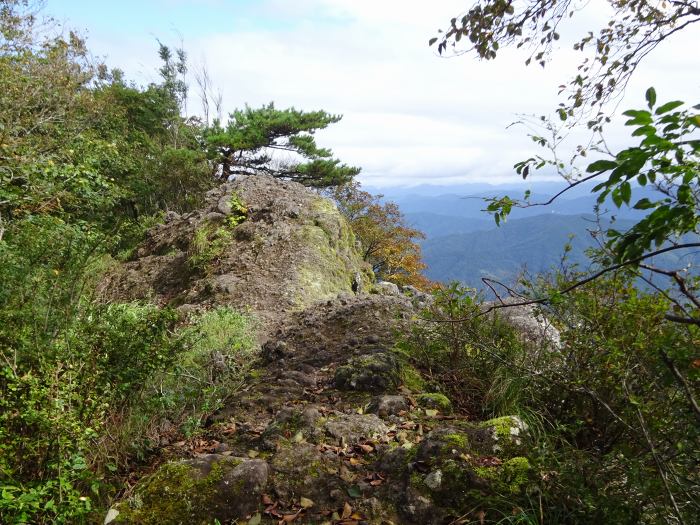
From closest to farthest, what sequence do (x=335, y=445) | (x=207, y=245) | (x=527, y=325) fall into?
(x=335, y=445) < (x=527, y=325) < (x=207, y=245)

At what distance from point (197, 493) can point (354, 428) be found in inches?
49.7

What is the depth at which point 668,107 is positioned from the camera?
1.32 meters

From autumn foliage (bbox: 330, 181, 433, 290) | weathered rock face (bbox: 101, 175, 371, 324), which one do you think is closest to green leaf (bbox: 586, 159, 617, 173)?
weathered rock face (bbox: 101, 175, 371, 324)

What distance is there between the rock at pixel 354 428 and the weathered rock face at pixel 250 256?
15.4 ft

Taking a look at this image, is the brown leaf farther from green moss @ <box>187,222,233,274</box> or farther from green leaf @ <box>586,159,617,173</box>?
green moss @ <box>187,222,233,274</box>

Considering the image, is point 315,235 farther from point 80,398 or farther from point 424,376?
point 80,398

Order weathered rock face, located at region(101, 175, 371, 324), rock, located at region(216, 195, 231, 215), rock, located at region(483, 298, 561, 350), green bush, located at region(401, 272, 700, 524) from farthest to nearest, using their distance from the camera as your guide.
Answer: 1. rock, located at region(216, 195, 231, 215)
2. weathered rock face, located at region(101, 175, 371, 324)
3. rock, located at region(483, 298, 561, 350)
4. green bush, located at region(401, 272, 700, 524)

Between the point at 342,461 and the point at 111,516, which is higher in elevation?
the point at 111,516

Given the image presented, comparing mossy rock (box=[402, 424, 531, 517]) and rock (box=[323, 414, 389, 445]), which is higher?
mossy rock (box=[402, 424, 531, 517])

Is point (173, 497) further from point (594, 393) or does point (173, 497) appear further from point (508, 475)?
point (594, 393)

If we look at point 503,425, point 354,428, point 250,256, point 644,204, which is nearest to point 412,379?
point 354,428

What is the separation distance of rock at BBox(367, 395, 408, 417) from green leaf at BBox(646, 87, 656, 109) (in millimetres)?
2874

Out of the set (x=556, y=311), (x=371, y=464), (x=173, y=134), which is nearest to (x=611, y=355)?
(x=556, y=311)

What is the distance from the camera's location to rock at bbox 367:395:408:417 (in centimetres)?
361
